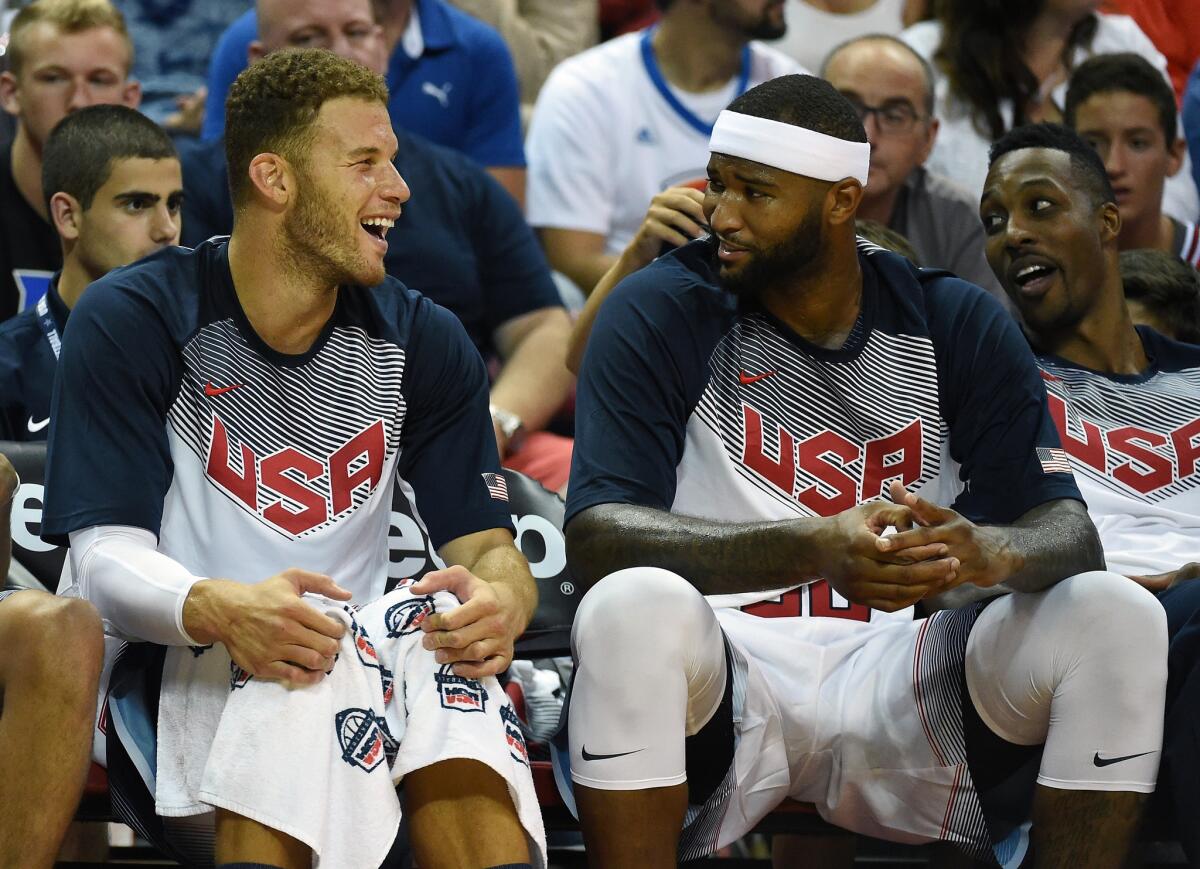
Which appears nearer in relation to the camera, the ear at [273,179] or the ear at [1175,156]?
the ear at [273,179]

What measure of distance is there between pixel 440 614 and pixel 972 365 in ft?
3.88

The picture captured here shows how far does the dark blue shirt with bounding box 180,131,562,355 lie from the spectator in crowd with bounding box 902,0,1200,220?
1429 millimetres

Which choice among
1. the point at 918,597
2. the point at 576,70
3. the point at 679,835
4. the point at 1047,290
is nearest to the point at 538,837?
the point at 679,835

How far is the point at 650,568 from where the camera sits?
2697mm

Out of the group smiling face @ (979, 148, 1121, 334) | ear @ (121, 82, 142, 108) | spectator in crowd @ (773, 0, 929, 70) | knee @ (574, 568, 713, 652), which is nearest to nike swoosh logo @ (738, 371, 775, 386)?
knee @ (574, 568, 713, 652)

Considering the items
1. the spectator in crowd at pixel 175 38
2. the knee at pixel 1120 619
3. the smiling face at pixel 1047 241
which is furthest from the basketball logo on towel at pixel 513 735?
the spectator in crowd at pixel 175 38

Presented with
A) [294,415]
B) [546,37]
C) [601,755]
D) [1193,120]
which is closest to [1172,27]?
[1193,120]

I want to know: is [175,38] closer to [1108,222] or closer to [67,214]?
[67,214]

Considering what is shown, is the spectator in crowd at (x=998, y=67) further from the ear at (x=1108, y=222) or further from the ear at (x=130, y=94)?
the ear at (x=130, y=94)

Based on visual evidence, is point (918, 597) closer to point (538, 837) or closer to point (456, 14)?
point (538, 837)

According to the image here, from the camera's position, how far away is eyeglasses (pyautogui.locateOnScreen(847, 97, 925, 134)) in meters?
4.69

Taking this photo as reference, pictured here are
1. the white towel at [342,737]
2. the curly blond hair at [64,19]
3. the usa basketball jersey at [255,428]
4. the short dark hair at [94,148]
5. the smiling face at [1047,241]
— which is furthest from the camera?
the curly blond hair at [64,19]

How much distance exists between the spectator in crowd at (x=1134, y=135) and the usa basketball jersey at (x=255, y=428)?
2.35 meters

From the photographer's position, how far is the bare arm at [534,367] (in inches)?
167
